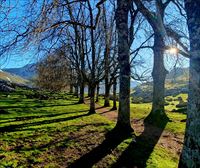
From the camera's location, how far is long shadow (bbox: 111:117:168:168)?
9.59 m

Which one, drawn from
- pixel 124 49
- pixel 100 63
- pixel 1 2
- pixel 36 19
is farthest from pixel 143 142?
pixel 100 63

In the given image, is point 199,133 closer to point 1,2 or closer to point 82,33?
point 1,2

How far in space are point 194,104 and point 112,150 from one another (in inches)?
186

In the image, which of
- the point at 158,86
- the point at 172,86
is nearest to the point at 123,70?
the point at 158,86

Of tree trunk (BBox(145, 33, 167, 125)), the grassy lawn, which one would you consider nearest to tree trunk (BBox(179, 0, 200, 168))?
the grassy lawn

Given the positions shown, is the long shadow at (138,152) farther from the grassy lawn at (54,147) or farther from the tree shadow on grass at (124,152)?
the grassy lawn at (54,147)

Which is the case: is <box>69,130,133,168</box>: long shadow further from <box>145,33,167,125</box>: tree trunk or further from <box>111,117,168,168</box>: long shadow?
<box>145,33,167,125</box>: tree trunk

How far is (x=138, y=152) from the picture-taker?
11023 mm

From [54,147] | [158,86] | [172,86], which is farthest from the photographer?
[172,86]

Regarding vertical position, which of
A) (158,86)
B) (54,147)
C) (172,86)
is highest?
(172,86)

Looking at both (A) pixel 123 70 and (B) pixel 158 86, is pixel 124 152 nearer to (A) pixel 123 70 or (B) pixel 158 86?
(A) pixel 123 70

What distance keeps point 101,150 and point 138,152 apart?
4.60ft

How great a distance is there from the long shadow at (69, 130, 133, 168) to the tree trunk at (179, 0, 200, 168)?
3347 millimetres

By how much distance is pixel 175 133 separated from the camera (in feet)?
55.2
